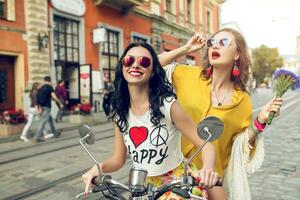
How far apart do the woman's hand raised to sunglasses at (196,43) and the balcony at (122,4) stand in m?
15.8

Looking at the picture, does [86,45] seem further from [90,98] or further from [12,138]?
[12,138]

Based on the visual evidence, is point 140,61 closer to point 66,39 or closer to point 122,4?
point 66,39

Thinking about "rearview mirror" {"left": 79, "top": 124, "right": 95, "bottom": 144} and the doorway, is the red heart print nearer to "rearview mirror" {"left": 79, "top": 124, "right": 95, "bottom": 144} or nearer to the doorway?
"rearview mirror" {"left": 79, "top": 124, "right": 95, "bottom": 144}

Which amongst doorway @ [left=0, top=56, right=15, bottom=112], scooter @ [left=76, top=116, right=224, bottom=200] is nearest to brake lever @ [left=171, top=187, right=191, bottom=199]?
scooter @ [left=76, top=116, right=224, bottom=200]

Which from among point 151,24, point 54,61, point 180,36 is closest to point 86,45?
point 54,61

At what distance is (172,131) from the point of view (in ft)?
6.69

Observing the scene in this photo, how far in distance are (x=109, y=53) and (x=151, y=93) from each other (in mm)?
17058

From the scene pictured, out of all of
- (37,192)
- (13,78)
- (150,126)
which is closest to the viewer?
(150,126)

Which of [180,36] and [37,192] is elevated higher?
[180,36]

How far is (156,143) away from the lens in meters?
2.00

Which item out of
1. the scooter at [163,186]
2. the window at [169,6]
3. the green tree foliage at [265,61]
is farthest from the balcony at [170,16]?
the green tree foliage at [265,61]

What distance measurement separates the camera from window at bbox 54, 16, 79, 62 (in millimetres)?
15438

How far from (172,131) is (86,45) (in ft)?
51.0

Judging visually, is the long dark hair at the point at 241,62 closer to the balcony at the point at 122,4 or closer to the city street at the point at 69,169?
the city street at the point at 69,169
